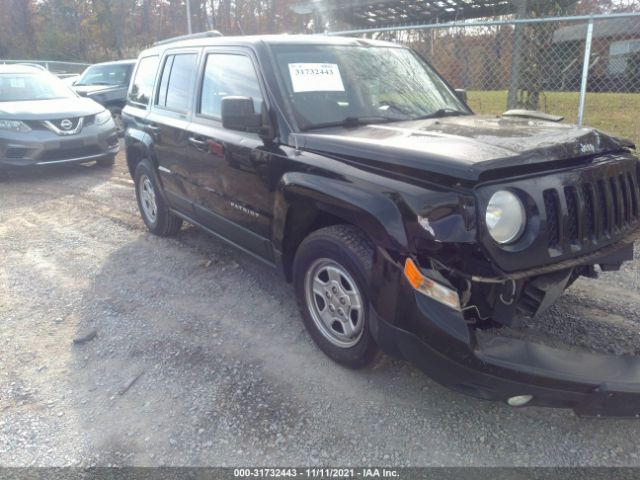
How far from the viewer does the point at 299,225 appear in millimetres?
3199

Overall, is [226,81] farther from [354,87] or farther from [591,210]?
[591,210]

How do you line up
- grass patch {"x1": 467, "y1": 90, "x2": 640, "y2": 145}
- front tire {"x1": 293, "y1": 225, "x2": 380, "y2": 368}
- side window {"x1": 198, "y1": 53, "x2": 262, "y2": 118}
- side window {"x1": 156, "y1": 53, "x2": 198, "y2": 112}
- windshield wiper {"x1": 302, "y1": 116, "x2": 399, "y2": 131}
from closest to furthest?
front tire {"x1": 293, "y1": 225, "x2": 380, "y2": 368}
windshield wiper {"x1": 302, "y1": 116, "x2": 399, "y2": 131}
side window {"x1": 198, "y1": 53, "x2": 262, "y2": 118}
side window {"x1": 156, "y1": 53, "x2": 198, "y2": 112}
grass patch {"x1": 467, "y1": 90, "x2": 640, "y2": 145}

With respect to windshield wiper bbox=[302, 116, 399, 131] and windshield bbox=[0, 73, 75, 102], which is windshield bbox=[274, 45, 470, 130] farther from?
windshield bbox=[0, 73, 75, 102]

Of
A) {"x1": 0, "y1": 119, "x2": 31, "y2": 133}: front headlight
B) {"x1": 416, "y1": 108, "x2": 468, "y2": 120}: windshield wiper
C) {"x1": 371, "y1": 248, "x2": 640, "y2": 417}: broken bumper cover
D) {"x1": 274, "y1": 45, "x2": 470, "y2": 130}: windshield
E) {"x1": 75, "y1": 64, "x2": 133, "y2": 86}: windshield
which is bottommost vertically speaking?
{"x1": 371, "y1": 248, "x2": 640, "y2": 417}: broken bumper cover

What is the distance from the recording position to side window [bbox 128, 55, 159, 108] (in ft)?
16.8

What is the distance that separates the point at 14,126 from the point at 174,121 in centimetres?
473

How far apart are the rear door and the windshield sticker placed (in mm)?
1225

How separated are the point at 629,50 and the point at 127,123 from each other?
858 cm

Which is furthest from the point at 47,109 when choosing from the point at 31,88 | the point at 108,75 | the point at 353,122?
the point at 353,122

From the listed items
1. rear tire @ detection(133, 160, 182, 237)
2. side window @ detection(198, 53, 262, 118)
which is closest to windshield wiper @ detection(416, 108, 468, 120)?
side window @ detection(198, 53, 262, 118)

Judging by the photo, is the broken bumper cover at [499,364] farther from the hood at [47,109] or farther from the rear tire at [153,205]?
the hood at [47,109]

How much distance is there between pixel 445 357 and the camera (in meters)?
2.27

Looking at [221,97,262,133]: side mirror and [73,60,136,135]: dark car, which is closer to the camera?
[221,97,262,133]: side mirror

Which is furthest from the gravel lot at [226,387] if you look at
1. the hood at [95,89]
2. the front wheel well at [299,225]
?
the hood at [95,89]
